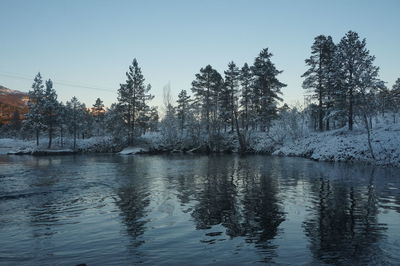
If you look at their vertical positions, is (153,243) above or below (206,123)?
below

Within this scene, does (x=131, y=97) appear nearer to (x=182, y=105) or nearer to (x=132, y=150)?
(x=132, y=150)

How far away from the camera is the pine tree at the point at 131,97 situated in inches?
2776

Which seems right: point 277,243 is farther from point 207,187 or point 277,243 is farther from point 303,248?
point 207,187

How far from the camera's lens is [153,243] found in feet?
33.4

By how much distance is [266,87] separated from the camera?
65188 millimetres

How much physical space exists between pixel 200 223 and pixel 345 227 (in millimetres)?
5412

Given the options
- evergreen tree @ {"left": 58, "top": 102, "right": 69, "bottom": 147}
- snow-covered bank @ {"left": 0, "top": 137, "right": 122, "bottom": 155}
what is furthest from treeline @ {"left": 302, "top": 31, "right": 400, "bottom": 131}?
evergreen tree @ {"left": 58, "top": 102, "right": 69, "bottom": 147}

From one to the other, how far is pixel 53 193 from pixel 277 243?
1438 centimetres

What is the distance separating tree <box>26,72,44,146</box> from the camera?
233 feet

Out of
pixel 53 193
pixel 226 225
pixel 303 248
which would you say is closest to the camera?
pixel 303 248

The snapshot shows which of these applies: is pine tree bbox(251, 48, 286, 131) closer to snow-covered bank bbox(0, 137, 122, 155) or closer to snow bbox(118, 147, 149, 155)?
snow bbox(118, 147, 149, 155)

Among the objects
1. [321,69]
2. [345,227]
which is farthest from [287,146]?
[345,227]

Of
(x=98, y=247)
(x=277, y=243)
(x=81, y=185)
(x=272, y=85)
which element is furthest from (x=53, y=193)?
(x=272, y=85)

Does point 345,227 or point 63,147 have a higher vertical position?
point 63,147
